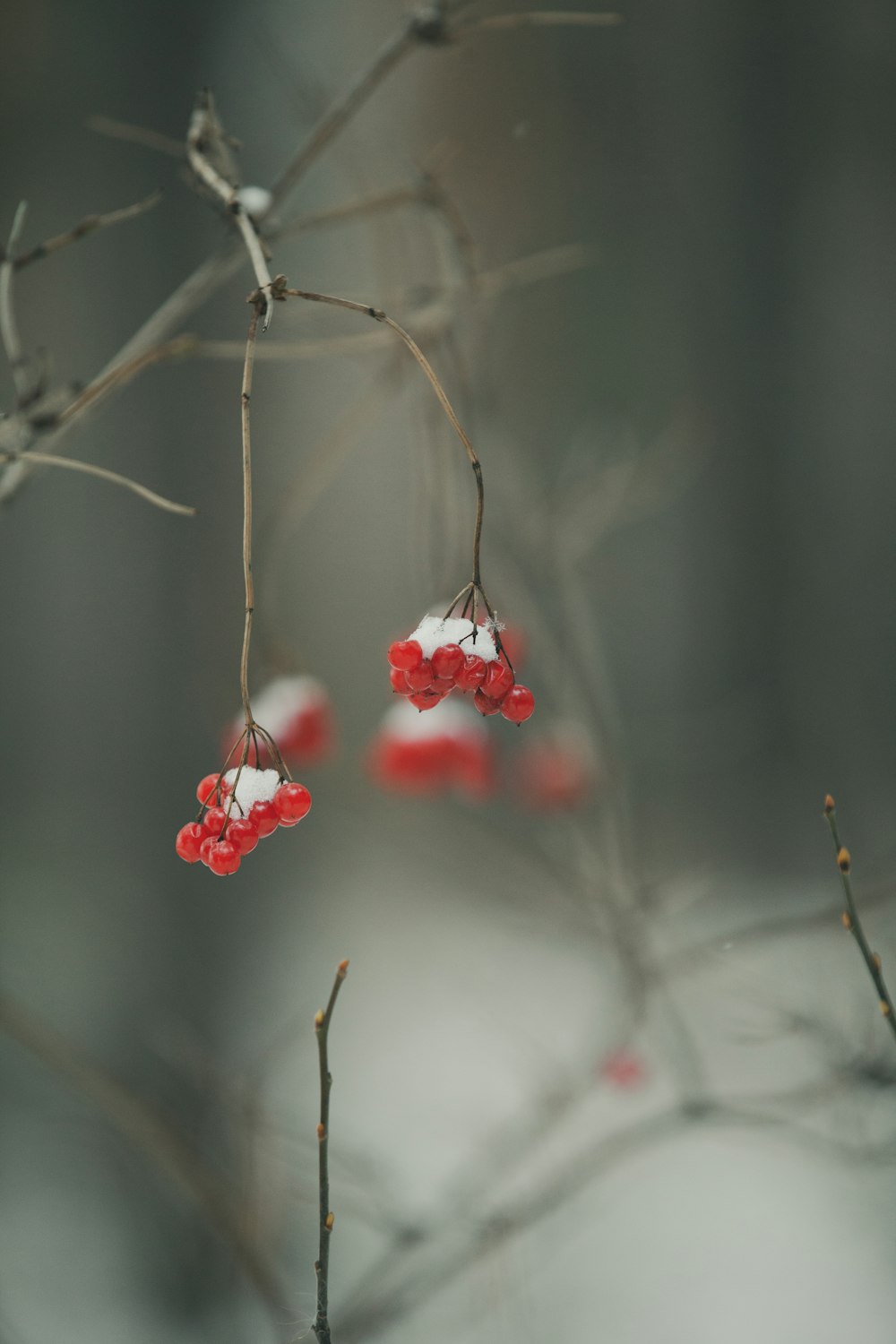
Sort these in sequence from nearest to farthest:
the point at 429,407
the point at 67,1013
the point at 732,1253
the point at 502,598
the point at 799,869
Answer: the point at 429,407
the point at 502,598
the point at 732,1253
the point at 67,1013
the point at 799,869

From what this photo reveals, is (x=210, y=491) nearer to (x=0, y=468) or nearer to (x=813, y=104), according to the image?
(x=0, y=468)

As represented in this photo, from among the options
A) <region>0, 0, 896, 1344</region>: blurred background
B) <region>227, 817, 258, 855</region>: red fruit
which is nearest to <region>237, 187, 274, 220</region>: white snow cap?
<region>0, 0, 896, 1344</region>: blurred background

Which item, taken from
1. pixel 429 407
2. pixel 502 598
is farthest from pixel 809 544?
pixel 429 407

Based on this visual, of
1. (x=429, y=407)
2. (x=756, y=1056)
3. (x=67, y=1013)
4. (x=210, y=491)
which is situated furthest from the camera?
(x=210, y=491)

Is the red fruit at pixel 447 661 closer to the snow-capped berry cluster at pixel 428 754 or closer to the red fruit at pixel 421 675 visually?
the red fruit at pixel 421 675

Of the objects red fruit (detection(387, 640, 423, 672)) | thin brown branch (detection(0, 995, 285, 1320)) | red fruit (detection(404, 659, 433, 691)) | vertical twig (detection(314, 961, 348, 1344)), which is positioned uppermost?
red fruit (detection(387, 640, 423, 672))

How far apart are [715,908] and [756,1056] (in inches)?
43.9

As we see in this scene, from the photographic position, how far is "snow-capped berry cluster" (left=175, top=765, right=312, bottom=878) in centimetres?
63

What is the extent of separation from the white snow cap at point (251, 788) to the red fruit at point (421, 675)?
0.37ft

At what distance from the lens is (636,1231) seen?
232 cm

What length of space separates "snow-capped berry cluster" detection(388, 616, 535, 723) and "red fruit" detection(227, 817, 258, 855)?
0.13m

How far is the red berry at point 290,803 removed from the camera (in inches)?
25.2

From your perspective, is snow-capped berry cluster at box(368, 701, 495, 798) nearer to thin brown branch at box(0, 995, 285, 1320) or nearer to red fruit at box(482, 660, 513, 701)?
thin brown branch at box(0, 995, 285, 1320)

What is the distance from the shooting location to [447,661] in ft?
2.16
